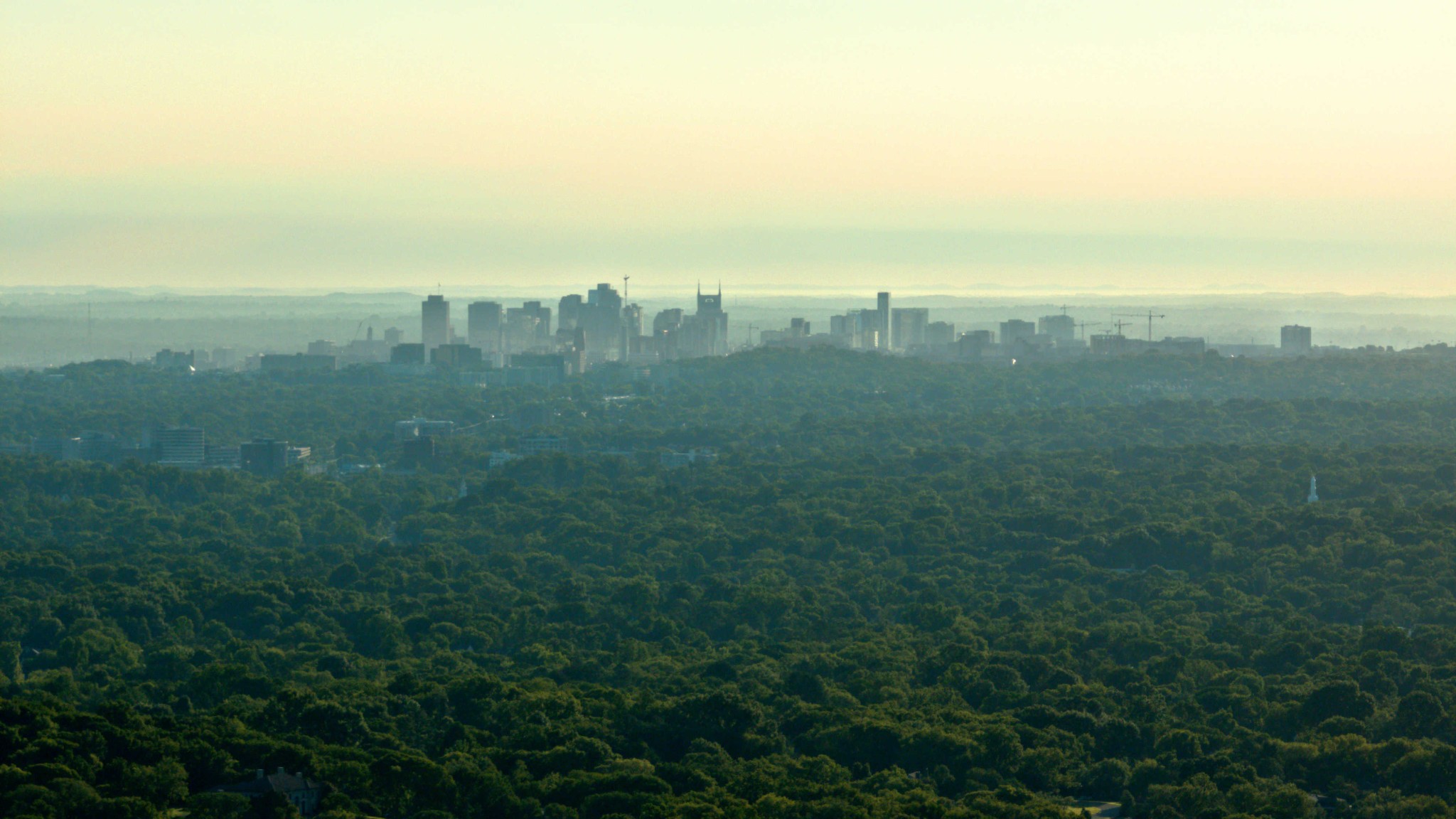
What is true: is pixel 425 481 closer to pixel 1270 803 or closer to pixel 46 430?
pixel 46 430

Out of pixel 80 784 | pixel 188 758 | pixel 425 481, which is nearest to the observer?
pixel 80 784

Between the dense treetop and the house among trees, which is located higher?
the house among trees

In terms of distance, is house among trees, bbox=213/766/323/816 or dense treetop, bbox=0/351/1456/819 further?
dense treetop, bbox=0/351/1456/819

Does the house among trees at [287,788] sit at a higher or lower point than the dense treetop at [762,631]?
higher

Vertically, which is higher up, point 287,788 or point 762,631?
point 287,788

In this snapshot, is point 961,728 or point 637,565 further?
point 637,565

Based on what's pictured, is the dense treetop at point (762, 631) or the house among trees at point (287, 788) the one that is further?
the dense treetop at point (762, 631)

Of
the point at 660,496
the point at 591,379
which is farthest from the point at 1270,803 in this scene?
the point at 591,379

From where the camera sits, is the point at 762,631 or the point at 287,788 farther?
the point at 762,631
